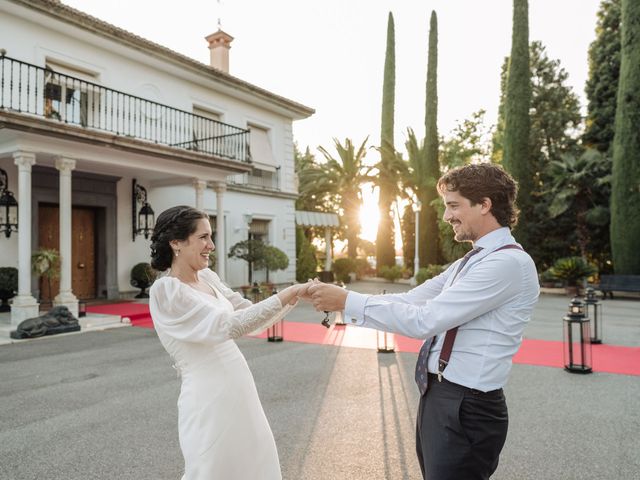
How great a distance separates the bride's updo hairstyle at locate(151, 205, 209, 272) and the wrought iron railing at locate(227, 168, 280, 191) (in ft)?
48.5

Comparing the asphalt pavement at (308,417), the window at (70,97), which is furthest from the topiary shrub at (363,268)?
the asphalt pavement at (308,417)

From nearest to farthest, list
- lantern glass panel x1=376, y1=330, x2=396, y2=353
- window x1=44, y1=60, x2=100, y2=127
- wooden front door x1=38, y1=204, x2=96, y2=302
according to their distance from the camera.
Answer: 1. lantern glass panel x1=376, y1=330, x2=396, y2=353
2. window x1=44, y1=60, x2=100, y2=127
3. wooden front door x1=38, y1=204, x2=96, y2=302

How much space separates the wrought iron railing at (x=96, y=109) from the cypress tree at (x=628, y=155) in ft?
46.1

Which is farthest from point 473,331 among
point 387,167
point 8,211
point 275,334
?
point 387,167

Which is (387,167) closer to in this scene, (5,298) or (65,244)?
(65,244)

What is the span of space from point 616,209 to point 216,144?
15108 millimetres

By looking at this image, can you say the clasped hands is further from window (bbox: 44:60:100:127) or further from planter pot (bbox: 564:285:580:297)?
planter pot (bbox: 564:285:580:297)

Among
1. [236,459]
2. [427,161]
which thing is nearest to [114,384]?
[236,459]

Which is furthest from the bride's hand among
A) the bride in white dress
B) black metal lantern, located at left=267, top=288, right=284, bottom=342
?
black metal lantern, located at left=267, top=288, right=284, bottom=342

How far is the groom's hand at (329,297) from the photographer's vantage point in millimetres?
2057

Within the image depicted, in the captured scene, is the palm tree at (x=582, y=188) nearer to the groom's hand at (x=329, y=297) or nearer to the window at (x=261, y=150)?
the window at (x=261, y=150)

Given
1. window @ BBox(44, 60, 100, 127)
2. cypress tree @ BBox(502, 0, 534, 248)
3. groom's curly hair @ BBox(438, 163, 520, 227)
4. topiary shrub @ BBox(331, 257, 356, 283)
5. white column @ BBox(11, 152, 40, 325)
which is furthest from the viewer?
topiary shrub @ BBox(331, 257, 356, 283)

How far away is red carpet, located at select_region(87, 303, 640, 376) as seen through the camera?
22.0ft

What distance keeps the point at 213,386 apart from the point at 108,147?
975cm
